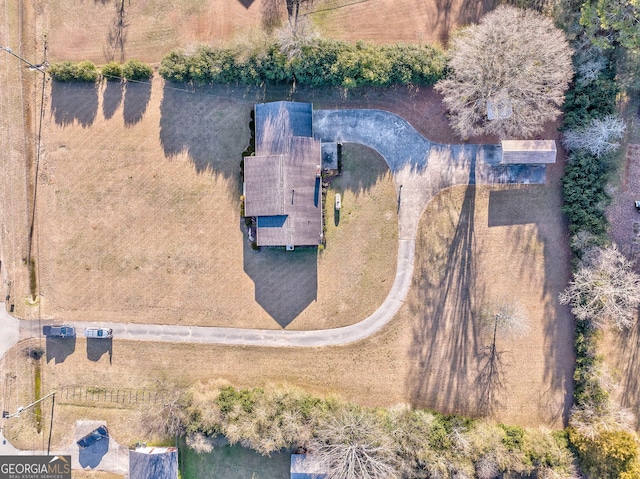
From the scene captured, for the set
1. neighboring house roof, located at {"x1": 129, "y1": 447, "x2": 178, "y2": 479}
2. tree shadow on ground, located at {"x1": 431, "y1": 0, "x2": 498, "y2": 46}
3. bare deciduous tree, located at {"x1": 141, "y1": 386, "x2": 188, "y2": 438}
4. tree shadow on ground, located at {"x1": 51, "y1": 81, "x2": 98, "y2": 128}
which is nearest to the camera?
bare deciduous tree, located at {"x1": 141, "y1": 386, "x2": 188, "y2": 438}

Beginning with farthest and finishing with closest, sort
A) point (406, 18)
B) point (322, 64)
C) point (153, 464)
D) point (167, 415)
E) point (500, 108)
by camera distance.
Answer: point (406, 18) < point (167, 415) < point (153, 464) < point (322, 64) < point (500, 108)

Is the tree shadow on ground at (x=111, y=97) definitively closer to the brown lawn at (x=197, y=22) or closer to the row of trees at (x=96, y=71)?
the row of trees at (x=96, y=71)

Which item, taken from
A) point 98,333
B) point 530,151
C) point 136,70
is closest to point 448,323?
point 530,151

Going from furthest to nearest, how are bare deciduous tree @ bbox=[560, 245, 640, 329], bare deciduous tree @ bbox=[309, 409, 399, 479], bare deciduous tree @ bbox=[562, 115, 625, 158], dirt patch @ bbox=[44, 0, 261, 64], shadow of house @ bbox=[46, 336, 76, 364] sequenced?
1. shadow of house @ bbox=[46, 336, 76, 364]
2. dirt patch @ bbox=[44, 0, 261, 64]
3. bare deciduous tree @ bbox=[562, 115, 625, 158]
4. bare deciduous tree @ bbox=[560, 245, 640, 329]
5. bare deciduous tree @ bbox=[309, 409, 399, 479]

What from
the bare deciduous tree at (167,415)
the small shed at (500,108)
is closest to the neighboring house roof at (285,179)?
the small shed at (500,108)

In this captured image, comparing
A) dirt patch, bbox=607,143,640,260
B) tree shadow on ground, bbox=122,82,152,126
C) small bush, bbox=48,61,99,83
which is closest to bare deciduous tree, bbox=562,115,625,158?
dirt patch, bbox=607,143,640,260

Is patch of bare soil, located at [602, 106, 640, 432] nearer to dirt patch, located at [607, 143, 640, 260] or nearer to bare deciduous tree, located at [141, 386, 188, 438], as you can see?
dirt patch, located at [607, 143, 640, 260]

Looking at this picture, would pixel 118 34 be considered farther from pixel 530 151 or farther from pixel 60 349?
pixel 530 151
